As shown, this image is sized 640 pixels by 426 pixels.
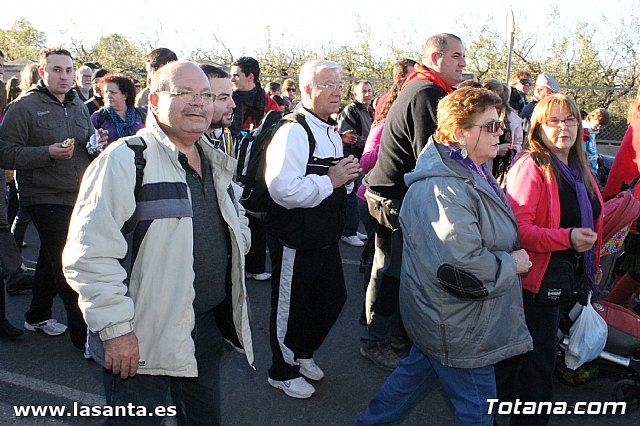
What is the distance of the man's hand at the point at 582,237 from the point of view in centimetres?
265

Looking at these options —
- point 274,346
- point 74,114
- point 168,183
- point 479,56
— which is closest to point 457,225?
point 168,183

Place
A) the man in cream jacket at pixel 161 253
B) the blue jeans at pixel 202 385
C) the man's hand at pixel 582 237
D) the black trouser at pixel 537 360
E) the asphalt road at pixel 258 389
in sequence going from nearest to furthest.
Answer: the man in cream jacket at pixel 161 253 → the blue jeans at pixel 202 385 → the man's hand at pixel 582 237 → the black trouser at pixel 537 360 → the asphalt road at pixel 258 389

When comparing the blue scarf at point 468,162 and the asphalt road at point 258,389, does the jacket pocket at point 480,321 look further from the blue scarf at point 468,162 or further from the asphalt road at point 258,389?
A: the asphalt road at point 258,389

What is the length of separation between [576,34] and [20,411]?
19866mm

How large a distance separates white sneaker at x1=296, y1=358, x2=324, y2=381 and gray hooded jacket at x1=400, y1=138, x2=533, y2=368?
4.48ft

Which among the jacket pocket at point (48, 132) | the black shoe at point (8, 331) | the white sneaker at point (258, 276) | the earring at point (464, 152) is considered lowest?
the white sneaker at point (258, 276)

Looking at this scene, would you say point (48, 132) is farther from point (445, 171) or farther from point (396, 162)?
point (445, 171)

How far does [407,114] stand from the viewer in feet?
11.6

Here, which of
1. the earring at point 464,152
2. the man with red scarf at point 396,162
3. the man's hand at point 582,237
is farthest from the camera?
the man with red scarf at point 396,162

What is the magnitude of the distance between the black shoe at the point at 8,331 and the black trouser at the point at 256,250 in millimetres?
2143

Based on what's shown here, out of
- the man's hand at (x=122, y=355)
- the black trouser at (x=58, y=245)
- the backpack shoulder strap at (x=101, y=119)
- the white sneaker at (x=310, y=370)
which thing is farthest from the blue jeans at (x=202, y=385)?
the backpack shoulder strap at (x=101, y=119)

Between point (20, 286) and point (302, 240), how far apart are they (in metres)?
3.19

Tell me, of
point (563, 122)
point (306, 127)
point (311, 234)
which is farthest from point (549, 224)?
point (306, 127)

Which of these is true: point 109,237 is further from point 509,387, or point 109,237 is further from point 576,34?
point 576,34
